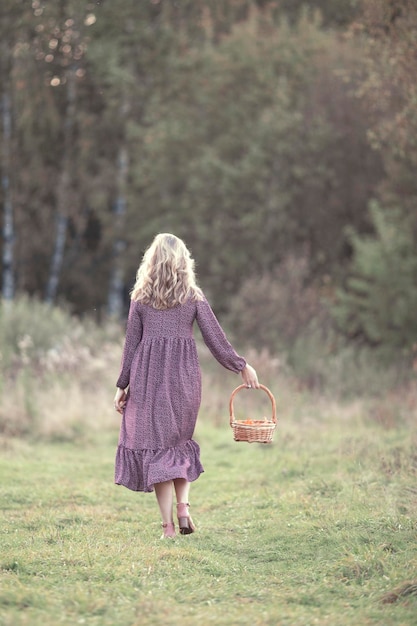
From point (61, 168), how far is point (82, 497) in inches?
738

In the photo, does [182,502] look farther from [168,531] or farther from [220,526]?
[220,526]

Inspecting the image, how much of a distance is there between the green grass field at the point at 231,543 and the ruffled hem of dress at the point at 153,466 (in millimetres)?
372

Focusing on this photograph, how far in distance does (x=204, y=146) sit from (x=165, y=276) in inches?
673

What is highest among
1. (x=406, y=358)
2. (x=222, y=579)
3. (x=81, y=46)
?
(x=81, y=46)

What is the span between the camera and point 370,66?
39.9 feet

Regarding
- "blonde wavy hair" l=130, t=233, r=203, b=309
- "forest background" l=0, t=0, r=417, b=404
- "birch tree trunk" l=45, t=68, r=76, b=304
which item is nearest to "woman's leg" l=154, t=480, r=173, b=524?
"blonde wavy hair" l=130, t=233, r=203, b=309

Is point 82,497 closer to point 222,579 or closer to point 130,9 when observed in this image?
point 222,579

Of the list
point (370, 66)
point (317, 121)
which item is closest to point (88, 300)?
point (317, 121)

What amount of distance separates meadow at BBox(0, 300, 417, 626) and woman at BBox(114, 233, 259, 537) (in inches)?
15.7

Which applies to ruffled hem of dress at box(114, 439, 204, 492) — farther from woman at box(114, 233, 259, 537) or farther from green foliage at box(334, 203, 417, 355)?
green foliage at box(334, 203, 417, 355)

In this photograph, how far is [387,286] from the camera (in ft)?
63.2

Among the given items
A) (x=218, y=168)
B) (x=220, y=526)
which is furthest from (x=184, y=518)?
(x=218, y=168)

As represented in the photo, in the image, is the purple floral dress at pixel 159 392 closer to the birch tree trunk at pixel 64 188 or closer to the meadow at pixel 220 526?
the meadow at pixel 220 526

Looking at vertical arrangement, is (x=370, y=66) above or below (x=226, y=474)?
above
